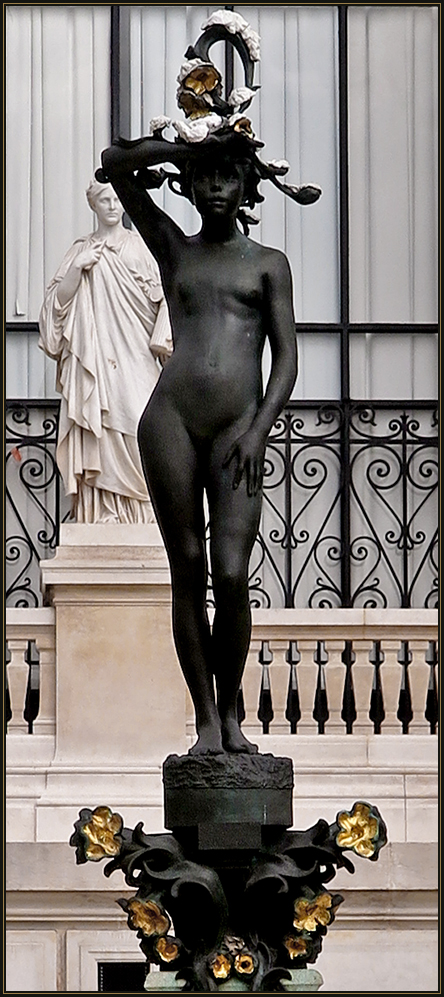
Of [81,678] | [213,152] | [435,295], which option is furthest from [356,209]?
[213,152]

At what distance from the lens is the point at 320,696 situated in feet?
36.0

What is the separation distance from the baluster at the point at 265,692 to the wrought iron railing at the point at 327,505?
4.10 feet

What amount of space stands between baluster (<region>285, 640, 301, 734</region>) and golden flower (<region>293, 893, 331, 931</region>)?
5380 millimetres

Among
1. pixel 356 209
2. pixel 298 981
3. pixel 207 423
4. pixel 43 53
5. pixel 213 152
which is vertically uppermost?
pixel 43 53

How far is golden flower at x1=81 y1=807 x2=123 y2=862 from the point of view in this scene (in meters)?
5.53

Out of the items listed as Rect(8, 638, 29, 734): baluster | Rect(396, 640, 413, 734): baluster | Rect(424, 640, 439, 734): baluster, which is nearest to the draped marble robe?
Rect(8, 638, 29, 734): baluster

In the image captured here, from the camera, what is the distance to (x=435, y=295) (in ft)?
41.8

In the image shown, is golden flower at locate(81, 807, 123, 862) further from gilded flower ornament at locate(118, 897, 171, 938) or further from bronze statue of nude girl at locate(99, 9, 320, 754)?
bronze statue of nude girl at locate(99, 9, 320, 754)

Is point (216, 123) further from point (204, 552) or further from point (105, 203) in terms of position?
point (105, 203)

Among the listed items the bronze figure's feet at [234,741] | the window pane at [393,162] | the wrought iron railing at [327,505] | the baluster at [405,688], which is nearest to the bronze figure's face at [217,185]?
the bronze figure's feet at [234,741]

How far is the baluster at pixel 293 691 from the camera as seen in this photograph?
10984 mm

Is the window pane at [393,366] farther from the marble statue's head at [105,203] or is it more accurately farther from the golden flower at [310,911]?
the golden flower at [310,911]

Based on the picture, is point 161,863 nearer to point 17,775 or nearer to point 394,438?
point 17,775

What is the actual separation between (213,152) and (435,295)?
23.7 ft
